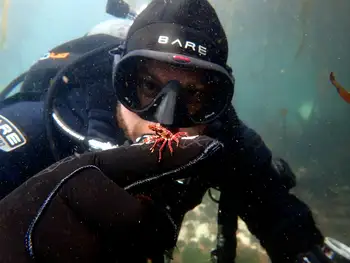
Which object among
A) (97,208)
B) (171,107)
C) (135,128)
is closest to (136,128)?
(135,128)

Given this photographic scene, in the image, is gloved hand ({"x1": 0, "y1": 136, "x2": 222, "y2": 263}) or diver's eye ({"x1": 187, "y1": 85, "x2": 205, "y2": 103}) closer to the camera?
gloved hand ({"x1": 0, "y1": 136, "x2": 222, "y2": 263})

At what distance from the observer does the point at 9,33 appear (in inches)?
1906

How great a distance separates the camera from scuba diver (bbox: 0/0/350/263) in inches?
44.4

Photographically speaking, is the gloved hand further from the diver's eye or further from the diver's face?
the diver's eye

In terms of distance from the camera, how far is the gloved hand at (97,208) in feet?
3.51

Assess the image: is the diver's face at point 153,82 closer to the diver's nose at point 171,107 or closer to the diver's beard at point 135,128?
the diver's beard at point 135,128

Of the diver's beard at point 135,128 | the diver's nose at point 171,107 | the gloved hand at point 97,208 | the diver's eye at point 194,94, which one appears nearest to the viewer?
the gloved hand at point 97,208

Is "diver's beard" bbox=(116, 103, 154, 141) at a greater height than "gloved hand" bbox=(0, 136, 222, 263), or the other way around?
"gloved hand" bbox=(0, 136, 222, 263)

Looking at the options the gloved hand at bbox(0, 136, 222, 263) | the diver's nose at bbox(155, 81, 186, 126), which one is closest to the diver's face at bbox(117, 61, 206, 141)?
the diver's nose at bbox(155, 81, 186, 126)

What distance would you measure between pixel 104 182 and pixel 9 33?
185 ft

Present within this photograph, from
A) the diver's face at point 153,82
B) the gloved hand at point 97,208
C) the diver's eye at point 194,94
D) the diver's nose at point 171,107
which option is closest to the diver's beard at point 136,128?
the diver's face at point 153,82

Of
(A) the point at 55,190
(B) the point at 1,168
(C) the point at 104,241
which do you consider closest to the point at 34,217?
(A) the point at 55,190

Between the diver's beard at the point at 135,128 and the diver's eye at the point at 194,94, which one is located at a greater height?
the diver's eye at the point at 194,94

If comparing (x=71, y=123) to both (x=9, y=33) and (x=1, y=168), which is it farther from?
(x=9, y=33)
